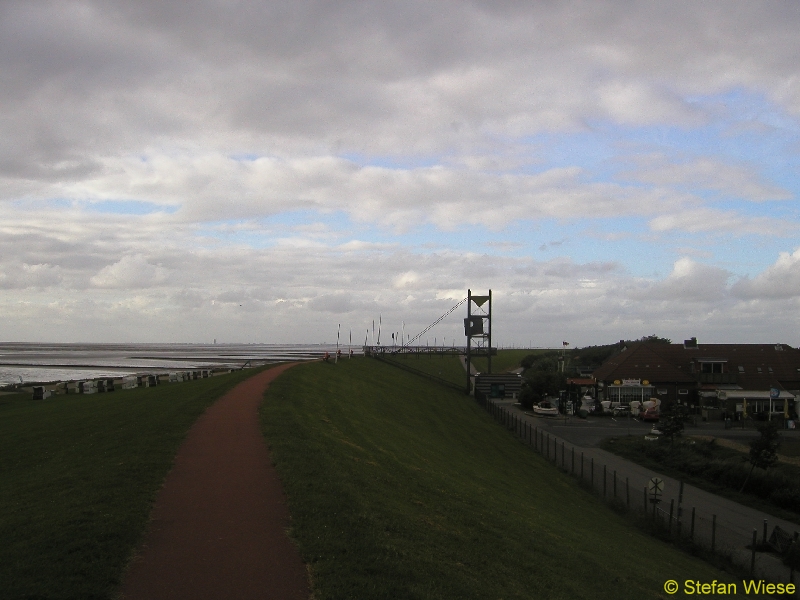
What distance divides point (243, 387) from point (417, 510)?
18617mm

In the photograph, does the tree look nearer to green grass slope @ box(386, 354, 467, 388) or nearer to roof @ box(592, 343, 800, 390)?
roof @ box(592, 343, 800, 390)

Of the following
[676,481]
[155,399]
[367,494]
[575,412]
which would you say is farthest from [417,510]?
[575,412]

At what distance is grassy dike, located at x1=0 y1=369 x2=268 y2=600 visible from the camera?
8459mm

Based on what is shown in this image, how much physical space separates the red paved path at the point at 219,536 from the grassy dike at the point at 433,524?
0.40 metres

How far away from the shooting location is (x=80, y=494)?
12.2 m

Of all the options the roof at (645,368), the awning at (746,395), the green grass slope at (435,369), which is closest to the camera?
the awning at (746,395)

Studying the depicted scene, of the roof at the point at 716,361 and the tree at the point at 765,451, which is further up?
the roof at the point at 716,361

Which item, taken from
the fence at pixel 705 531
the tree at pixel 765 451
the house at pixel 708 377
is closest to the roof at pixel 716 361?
the house at pixel 708 377

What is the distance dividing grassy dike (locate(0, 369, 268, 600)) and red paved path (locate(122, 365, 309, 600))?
1.17 ft

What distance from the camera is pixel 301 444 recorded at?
1620 centimetres

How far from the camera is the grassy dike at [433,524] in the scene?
366 inches

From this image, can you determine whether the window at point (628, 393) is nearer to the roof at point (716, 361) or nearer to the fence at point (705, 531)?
the roof at point (716, 361)

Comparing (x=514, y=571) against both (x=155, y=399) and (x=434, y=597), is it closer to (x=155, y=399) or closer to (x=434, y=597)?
(x=434, y=597)

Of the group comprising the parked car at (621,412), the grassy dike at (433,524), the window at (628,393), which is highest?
the grassy dike at (433,524)
